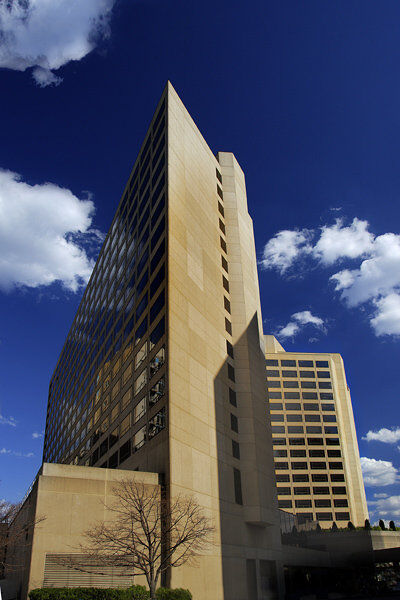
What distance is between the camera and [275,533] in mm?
51281

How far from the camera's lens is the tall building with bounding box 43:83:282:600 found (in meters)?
41.8

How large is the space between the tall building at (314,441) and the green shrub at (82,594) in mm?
94518

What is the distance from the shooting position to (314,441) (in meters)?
126

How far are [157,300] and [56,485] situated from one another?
21.2 m

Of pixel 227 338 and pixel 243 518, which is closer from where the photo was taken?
pixel 243 518

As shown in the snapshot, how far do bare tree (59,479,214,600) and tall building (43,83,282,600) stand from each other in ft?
4.93

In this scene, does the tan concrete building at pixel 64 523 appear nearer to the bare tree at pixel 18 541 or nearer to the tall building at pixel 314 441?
the bare tree at pixel 18 541

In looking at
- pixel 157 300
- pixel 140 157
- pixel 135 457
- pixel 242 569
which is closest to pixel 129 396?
pixel 135 457

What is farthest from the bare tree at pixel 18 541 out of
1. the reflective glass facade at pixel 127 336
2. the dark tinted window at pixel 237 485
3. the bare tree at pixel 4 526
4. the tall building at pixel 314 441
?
the tall building at pixel 314 441

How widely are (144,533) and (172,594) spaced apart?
4.43m

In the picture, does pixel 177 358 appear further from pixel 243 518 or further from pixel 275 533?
pixel 275 533

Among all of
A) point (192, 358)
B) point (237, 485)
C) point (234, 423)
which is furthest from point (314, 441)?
point (192, 358)

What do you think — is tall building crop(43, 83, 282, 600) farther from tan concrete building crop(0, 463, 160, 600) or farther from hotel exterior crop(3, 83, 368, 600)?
tan concrete building crop(0, 463, 160, 600)

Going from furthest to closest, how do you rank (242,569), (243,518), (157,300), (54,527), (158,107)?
1. (158,107)
2. (157,300)
3. (243,518)
4. (242,569)
5. (54,527)
